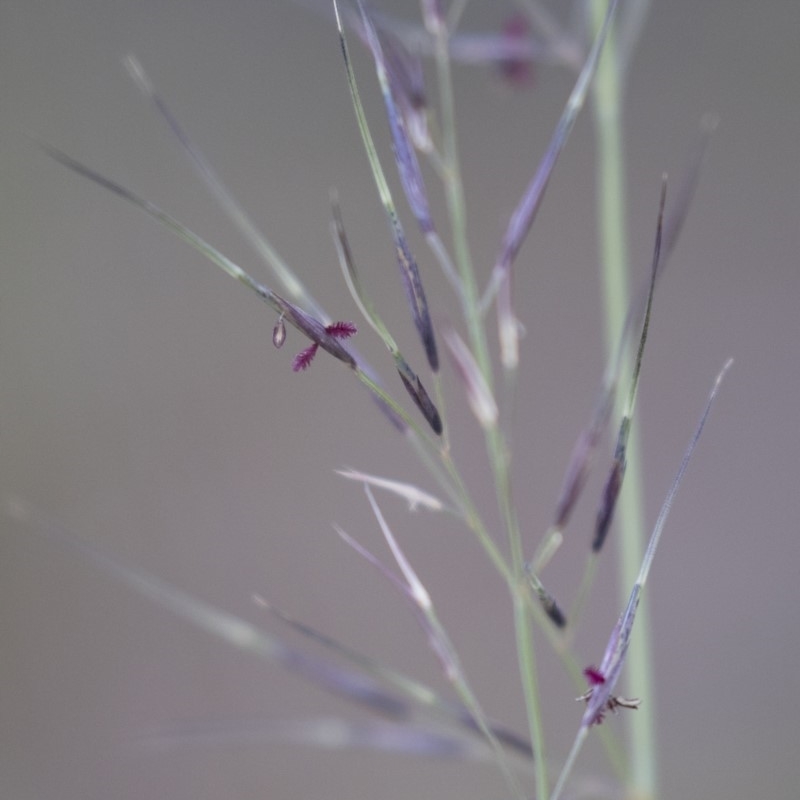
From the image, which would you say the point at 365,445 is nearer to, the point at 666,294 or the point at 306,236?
the point at 306,236

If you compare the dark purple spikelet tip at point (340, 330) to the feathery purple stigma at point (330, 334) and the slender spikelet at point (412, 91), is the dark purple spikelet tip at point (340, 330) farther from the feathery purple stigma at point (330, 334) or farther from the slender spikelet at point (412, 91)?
the slender spikelet at point (412, 91)

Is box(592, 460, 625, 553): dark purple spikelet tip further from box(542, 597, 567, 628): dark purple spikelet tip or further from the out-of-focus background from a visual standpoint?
the out-of-focus background

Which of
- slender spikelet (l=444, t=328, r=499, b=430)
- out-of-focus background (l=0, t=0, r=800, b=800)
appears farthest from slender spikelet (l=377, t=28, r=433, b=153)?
out-of-focus background (l=0, t=0, r=800, b=800)

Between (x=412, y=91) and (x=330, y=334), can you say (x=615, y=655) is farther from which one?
(x=412, y=91)

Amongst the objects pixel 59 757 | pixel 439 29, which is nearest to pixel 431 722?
pixel 439 29

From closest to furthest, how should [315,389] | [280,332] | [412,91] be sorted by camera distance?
[280,332] < [412,91] < [315,389]

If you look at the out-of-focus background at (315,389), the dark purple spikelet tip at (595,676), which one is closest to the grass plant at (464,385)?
the dark purple spikelet tip at (595,676)

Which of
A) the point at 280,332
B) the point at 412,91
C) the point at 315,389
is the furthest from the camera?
the point at 315,389

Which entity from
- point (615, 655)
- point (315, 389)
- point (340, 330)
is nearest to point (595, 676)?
point (615, 655)
